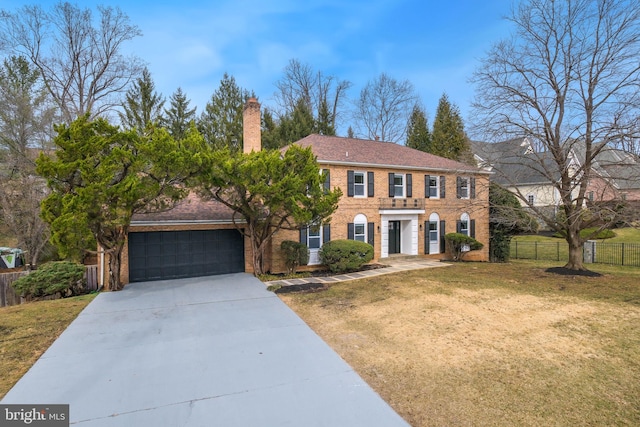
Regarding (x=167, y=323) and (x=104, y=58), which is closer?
(x=167, y=323)

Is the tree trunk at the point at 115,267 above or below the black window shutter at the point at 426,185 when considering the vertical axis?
below

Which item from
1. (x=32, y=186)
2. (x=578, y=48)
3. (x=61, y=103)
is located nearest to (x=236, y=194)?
(x=32, y=186)

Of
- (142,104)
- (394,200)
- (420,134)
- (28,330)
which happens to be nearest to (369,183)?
(394,200)

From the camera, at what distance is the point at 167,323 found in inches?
309

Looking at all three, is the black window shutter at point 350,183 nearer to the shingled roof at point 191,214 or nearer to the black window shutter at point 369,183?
the black window shutter at point 369,183

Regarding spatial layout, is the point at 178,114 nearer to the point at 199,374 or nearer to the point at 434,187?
the point at 434,187

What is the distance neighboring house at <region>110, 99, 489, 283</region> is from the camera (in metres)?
12.9

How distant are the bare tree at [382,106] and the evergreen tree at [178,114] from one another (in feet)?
57.2

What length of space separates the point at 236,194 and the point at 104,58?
59.5 feet

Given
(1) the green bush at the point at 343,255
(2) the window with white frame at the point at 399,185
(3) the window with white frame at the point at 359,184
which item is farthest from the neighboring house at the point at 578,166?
(1) the green bush at the point at 343,255

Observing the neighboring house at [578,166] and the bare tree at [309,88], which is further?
the bare tree at [309,88]

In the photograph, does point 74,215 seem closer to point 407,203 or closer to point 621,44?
point 407,203

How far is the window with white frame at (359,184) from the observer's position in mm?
16516

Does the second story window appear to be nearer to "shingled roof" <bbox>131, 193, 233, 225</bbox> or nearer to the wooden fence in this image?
"shingled roof" <bbox>131, 193, 233, 225</bbox>
